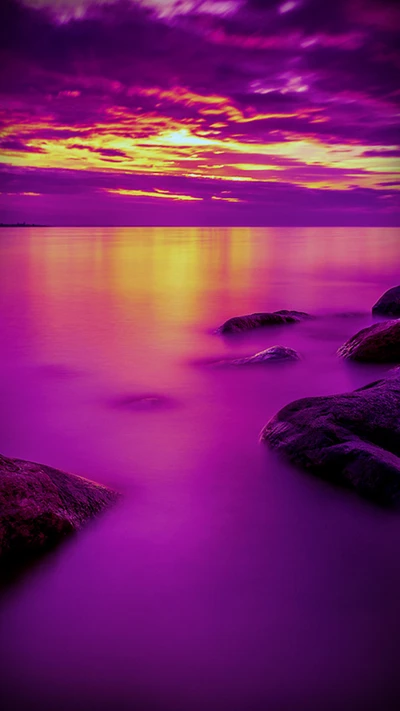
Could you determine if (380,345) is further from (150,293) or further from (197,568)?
(150,293)

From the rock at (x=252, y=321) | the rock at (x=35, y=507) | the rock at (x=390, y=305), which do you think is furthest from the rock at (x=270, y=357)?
the rock at (x=390, y=305)

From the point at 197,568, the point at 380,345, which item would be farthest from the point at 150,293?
the point at 197,568

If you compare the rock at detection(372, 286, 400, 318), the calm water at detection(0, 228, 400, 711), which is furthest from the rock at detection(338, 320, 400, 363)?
the rock at detection(372, 286, 400, 318)

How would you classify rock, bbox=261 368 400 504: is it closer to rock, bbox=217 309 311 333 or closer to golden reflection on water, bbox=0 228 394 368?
golden reflection on water, bbox=0 228 394 368

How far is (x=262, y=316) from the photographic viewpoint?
13.1m

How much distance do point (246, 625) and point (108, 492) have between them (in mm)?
1802

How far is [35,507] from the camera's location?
367 centimetres

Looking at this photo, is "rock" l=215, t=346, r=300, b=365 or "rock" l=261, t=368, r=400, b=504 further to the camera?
"rock" l=215, t=346, r=300, b=365

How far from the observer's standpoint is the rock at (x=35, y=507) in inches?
140

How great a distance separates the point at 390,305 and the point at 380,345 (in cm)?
636

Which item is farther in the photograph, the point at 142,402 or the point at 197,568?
the point at 142,402

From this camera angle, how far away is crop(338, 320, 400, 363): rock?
8867mm

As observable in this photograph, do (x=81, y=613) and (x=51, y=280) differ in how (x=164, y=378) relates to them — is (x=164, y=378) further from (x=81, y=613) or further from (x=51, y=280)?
(x=51, y=280)

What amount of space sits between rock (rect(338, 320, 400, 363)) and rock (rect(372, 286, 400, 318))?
567cm
